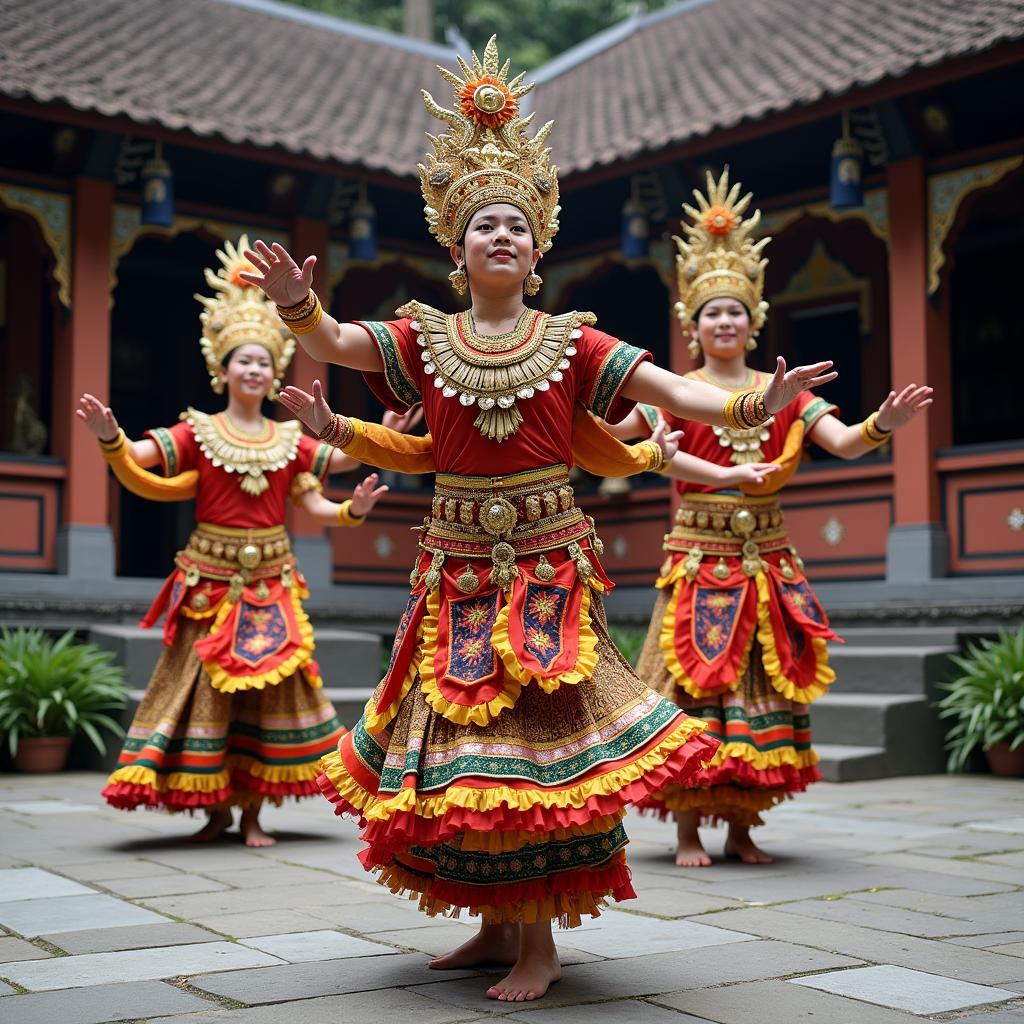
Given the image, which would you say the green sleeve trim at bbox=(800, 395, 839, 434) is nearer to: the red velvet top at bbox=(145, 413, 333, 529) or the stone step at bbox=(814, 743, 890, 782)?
the red velvet top at bbox=(145, 413, 333, 529)

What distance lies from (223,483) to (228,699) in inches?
35.6

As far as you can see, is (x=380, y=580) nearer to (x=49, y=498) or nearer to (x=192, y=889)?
(x=49, y=498)

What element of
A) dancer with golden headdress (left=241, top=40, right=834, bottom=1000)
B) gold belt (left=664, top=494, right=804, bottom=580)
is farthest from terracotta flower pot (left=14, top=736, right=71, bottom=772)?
dancer with golden headdress (left=241, top=40, right=834, bottom=1000)

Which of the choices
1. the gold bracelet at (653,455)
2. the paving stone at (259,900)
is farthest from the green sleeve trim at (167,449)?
the gold bracelet at (653,455)

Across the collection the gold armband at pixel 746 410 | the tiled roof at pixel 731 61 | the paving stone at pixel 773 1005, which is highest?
the tiled roof at pixel 731 61

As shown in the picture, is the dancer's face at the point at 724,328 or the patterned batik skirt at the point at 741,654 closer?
the patterned batik skirt at the point at 741,654

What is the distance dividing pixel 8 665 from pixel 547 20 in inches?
812

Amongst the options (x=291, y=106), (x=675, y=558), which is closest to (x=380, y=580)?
(x=291, y=106)

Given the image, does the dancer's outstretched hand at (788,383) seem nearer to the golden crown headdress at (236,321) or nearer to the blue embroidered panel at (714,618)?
the blue embroidered panel at (714,618)

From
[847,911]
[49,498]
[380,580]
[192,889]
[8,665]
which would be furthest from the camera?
[380,580]

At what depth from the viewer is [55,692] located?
26.9 feet

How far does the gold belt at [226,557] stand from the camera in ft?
19.3

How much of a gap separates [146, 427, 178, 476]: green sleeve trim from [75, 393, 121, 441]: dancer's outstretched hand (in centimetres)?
35

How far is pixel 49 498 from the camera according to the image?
10.5m
